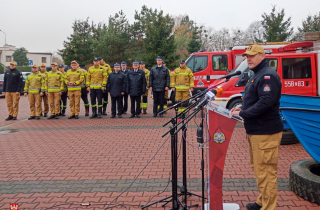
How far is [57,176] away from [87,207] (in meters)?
1.59

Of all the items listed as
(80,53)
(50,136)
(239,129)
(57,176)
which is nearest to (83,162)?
(57,176)

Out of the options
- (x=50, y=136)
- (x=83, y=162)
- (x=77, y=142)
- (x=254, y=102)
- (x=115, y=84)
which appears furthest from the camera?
(x=115, y=84)

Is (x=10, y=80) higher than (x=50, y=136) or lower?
higher

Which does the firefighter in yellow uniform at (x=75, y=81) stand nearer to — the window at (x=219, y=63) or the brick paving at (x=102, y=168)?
the brick paving at (x=102, y=168)

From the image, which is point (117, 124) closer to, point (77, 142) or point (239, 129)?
point (77, 142)

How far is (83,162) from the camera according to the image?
6.27 metres

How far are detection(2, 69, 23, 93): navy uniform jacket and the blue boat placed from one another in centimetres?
1073

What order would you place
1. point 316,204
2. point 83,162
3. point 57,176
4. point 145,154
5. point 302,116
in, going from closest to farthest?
point 316,204, point 302,116, point 57,176, point 83,162, point 145,154

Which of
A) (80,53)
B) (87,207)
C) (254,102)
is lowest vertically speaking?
(87,207)

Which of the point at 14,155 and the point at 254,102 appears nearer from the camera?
the point at 254,102

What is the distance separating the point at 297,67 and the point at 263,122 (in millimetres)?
6027

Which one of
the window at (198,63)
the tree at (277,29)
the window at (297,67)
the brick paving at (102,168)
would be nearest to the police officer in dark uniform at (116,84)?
the brick paving at (102,168)

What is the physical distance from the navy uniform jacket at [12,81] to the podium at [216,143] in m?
10.5

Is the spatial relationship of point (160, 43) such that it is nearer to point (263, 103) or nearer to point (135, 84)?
point (135, 84)
